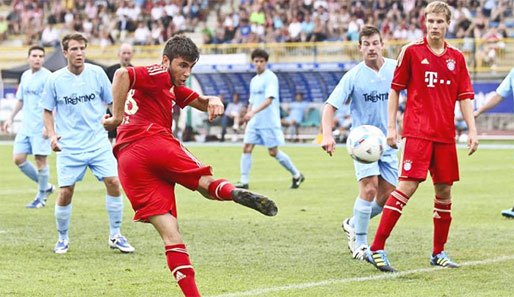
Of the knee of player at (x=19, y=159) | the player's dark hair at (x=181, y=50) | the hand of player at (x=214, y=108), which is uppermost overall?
the player's dark hair at (x=181, y=50)

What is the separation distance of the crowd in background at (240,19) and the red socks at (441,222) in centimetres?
2426

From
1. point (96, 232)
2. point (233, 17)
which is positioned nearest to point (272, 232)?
point (96, 232)

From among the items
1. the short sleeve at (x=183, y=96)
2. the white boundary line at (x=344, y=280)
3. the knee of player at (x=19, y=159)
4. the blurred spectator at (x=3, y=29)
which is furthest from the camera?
the blurred spectator at (x=3, y=29)

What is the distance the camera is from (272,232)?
1123cm

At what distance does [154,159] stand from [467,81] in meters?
3.17

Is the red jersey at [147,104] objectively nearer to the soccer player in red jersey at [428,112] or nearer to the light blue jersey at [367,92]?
the soccer player in red jersey at [428,112]

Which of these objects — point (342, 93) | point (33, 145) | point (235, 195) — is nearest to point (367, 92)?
point (342, 93)

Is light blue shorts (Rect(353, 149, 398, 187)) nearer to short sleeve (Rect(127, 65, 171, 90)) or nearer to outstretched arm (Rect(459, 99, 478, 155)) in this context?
outstretched arm (Rect(459, 99, 478, 155))

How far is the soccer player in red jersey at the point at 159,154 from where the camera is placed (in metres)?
6.56

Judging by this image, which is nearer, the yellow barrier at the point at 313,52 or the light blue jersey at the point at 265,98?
the light blue jersey at the point at 265,98

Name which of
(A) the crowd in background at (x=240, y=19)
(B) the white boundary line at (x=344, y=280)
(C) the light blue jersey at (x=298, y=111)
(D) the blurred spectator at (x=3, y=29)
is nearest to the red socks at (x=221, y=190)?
(B) the white boundary line at (x=344, y=280)

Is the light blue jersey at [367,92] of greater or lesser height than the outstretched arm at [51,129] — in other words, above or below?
above

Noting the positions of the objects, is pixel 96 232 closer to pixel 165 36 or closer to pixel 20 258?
pixel 20 258

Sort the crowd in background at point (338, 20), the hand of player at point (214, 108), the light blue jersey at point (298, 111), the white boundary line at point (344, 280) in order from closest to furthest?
1. the hand of player at point (214, 108)
2. the white boundary line at point (344, 280)
3. the light blue jersey at point (298, 111)
4. the crowd in background at point (338, 20)
